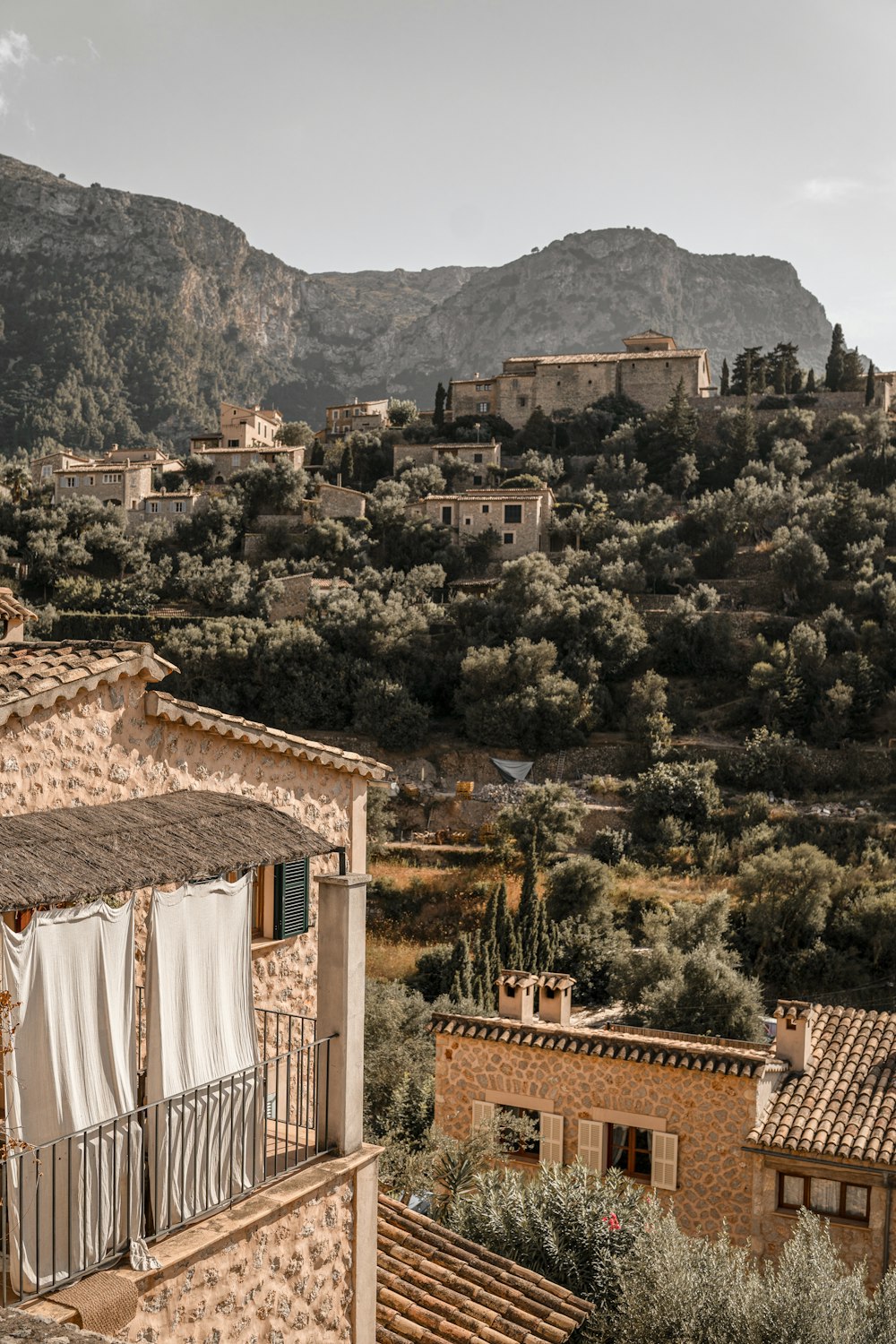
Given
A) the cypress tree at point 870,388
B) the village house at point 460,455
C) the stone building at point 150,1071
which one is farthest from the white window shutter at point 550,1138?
the cypress tree at point 870,388

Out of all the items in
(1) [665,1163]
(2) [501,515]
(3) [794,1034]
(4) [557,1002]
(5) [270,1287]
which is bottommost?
(1) [665,1163]

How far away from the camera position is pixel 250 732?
831 cm

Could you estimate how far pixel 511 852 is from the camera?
115 ft

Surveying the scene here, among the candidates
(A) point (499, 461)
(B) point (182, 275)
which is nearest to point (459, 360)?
(B) point (182, 275)

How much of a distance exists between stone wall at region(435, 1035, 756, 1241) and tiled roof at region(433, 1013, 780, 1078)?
4.2 inches

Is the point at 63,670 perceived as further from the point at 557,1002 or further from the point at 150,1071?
the point at 557,1002

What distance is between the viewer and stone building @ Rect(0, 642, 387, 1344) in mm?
4516

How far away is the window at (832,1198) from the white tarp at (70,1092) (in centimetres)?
1017

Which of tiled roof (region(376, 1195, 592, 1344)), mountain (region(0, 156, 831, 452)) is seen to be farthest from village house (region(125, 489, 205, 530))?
mountain (region(0, 156, 831, 452))

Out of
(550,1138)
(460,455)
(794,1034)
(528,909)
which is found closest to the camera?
(550,1138)

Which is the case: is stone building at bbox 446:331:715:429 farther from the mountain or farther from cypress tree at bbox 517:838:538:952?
the mountain

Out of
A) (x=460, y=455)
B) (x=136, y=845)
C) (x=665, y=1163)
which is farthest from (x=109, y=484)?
(x=136, y=845)

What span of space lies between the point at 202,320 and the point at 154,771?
16092cm

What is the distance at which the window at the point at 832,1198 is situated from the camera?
41.5ft
